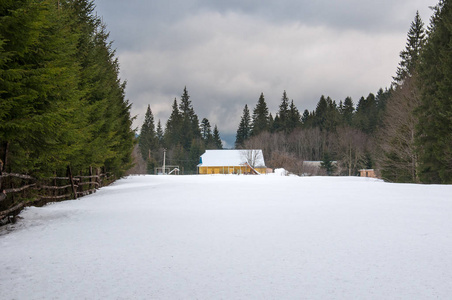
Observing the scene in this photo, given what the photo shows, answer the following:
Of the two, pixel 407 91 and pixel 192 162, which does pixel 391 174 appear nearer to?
pixel 407 91

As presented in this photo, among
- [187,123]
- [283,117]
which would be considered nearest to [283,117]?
[283,117]

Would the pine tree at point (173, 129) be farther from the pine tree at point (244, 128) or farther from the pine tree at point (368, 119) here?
the pine tree at point (368, 119)

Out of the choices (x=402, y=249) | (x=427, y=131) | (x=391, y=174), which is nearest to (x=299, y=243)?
(x=402, y=249)

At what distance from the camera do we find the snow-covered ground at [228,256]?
11.2 feet

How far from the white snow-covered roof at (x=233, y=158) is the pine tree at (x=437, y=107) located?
38.3m

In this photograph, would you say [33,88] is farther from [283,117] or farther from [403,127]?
[283,117]

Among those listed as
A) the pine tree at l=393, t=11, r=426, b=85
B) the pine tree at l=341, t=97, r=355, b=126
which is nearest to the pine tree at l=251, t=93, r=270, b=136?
the pine tree at l=341, t=97, r=355, b=126

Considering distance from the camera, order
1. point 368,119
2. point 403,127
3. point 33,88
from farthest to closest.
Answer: point 368,119 < point 403,127 < point 33,88

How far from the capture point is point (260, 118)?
Answer: 9588cm

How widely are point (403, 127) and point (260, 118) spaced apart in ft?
229

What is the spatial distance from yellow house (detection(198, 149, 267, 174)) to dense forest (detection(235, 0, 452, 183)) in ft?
12.9

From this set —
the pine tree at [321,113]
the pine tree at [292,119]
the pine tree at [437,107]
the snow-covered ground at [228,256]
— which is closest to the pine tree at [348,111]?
the pine tree at [321,113]

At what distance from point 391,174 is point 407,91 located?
25.2ft

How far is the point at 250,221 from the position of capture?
7.50 m
